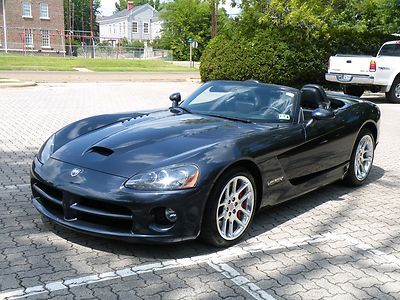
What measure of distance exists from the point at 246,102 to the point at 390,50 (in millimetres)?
13402

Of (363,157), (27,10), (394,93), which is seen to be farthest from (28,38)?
(363,157)

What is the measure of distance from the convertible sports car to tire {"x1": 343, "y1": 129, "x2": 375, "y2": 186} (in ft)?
1.19

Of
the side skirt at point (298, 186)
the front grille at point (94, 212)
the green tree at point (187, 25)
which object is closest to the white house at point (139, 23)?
the green tree at point (187, 25)

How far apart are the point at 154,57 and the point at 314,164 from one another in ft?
176

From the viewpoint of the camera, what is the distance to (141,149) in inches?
Result: 155

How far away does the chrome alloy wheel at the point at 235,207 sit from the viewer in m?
3.91

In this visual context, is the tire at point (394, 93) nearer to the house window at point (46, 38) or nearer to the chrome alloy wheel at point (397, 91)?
the chrome alloy wheel at point (397, 91)

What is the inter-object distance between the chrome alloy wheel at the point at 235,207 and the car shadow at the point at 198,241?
176 mm

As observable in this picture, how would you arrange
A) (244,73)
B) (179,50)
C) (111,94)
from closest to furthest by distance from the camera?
(111,94)
(244,73)
(179,50)

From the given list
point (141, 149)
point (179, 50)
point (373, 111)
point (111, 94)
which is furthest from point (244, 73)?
point (179, 50)

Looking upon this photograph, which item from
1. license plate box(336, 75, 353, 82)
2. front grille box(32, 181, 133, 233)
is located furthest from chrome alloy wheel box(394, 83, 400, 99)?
front grille box(32, 181, 133, 233)

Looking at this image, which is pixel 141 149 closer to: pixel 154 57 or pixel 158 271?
pixel 158 271

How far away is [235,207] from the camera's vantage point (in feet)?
13.2

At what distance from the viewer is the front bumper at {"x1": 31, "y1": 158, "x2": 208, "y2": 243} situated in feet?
11.5
